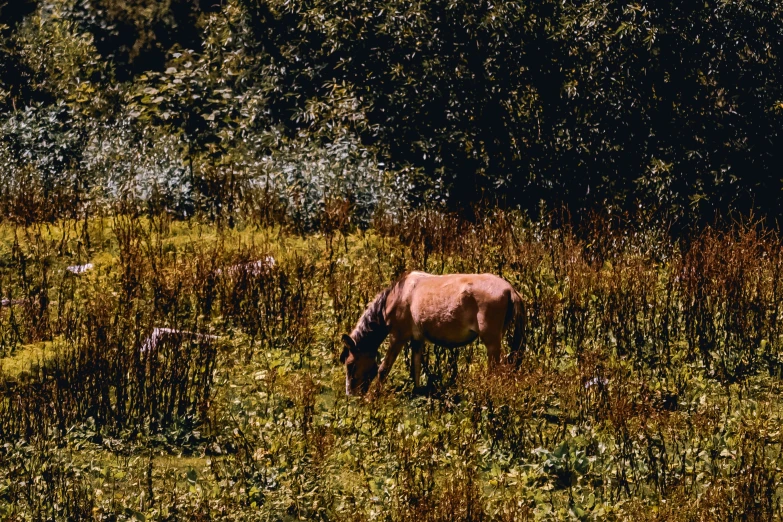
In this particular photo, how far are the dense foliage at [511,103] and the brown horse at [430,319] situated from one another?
6.08 metres

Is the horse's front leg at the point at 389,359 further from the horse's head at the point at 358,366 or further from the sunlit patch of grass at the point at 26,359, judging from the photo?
the sunlit patch of grass at the point at 26,359

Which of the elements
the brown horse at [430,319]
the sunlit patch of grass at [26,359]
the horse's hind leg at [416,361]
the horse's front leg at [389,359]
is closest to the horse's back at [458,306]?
the brown horse at [430,319]

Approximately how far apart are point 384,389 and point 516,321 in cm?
124

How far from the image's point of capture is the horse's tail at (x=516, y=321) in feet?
31.1

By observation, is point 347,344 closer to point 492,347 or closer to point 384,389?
point 384,389

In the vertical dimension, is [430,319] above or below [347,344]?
above

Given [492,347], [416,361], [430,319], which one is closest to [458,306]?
[430,319]

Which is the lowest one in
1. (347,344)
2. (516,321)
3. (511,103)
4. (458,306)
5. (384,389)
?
(384,389)

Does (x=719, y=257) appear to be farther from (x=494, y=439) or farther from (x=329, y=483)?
(x=329, y=483)

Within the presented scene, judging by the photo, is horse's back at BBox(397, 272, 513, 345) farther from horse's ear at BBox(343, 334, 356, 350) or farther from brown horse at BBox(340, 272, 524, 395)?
horse's ear at BBox(343, 334, 356, 350)

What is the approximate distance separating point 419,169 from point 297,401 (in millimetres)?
7691

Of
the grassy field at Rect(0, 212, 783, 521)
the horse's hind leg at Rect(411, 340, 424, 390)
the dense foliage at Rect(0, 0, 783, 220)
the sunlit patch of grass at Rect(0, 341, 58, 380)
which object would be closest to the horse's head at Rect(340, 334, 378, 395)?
the grassy field at Rect(0, 212, 783, 521)

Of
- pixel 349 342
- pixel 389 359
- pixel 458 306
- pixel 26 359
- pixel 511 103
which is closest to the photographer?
pixel 458 306

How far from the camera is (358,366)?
32.2 feet
